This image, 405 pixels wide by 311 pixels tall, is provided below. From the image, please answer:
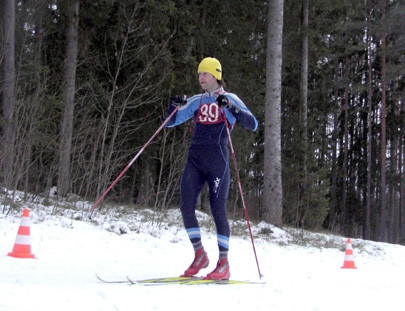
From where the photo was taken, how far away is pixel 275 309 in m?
4.07

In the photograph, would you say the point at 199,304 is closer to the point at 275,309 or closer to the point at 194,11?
the point at 275,309

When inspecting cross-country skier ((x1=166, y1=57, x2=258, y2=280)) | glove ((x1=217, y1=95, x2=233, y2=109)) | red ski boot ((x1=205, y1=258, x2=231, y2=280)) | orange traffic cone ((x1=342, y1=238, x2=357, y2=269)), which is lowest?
orange traffic cone ((x1=342, y1=238, x2=357, y2=269))

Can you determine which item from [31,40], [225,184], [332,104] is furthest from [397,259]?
[332,104]

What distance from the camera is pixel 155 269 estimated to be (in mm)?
6109

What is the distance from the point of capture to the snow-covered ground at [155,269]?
3.75 meters

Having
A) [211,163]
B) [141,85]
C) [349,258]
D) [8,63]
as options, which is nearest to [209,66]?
[211,163]

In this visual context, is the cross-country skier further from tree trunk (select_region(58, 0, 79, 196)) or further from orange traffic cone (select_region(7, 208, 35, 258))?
tree trunk (select_region(58, 0, 79, 196))

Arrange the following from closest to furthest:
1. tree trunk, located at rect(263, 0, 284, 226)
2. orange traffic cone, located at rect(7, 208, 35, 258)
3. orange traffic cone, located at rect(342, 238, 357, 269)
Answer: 1. orange traffic cone, located at rect(7, 208, 35, 258)
2. orange traffic cone, located at rect(342, 238, 357, 269)
3. tree trunk, located at rect(263, 0, 284, 226)

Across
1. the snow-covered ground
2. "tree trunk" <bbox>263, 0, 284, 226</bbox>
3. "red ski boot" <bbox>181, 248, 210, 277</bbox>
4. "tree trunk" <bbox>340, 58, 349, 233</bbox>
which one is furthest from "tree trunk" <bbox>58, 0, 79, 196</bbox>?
"tree trunk" <bbox>340, 58, 349, 233</bbox>

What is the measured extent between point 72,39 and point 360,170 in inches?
1139

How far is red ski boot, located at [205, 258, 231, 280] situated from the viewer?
4.91 meters

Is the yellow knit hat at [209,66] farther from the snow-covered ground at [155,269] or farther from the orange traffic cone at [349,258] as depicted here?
the orange traffic cone at [349,258]

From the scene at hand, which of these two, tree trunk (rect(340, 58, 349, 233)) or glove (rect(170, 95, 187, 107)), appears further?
tree trunk (rect(340, 58, 349, 233))

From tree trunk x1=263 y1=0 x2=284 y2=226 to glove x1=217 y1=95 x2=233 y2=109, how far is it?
852 cm
